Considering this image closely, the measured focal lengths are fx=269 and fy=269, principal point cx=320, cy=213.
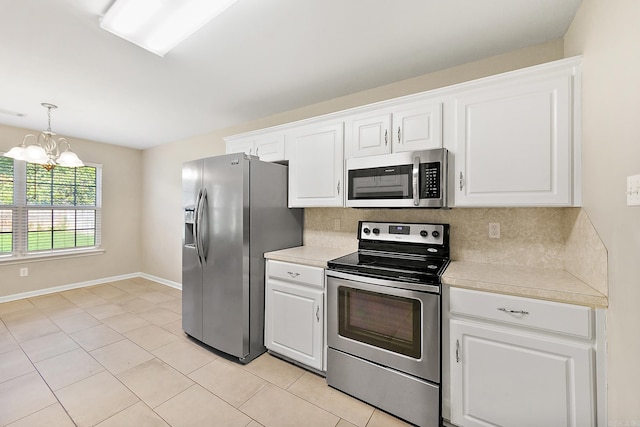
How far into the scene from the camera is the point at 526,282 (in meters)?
1.49

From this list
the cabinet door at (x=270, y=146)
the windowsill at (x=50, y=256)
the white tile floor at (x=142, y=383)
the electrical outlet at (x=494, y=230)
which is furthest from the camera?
the windowsill at (x=50, y=256)

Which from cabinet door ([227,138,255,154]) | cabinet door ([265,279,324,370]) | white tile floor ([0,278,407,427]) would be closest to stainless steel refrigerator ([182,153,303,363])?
cabinet door ([265,279,324,370])

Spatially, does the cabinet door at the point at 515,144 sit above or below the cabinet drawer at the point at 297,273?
above

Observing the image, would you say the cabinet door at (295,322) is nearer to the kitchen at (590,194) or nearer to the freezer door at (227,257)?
the freezer door at (227,257)

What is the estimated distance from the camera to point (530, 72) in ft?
5.25

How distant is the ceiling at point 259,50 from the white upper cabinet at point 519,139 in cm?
40

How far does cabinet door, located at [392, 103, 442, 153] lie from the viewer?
6.24ft

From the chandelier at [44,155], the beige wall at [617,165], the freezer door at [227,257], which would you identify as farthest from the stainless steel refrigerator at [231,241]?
the beige wall at [617,165]

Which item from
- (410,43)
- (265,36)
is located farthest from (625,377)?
(265,36)

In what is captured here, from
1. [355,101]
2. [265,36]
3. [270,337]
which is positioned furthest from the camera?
[355,101]

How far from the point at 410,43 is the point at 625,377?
2.11 metres

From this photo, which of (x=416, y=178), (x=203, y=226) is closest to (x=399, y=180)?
(x=416, y=178)

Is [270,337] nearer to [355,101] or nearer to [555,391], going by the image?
[555,391]

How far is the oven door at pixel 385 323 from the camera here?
1626mm
